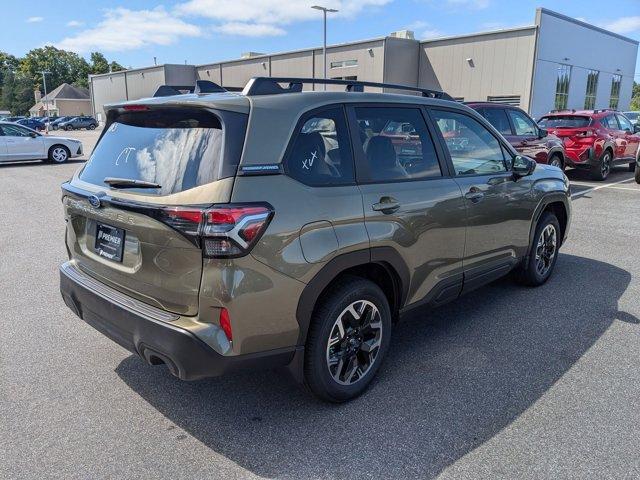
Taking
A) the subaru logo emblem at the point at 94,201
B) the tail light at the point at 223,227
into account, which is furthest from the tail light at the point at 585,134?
the subaru logo emblem at the point at 94,201

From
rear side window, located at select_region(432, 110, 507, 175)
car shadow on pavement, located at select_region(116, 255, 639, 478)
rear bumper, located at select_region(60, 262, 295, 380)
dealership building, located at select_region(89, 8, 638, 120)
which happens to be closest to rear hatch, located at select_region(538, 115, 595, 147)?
car shadow on pavement, located at select_region(116, 255, 639, 478)

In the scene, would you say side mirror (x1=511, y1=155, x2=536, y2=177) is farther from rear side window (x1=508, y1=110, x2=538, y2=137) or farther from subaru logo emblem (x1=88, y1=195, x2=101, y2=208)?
rear side window (x1=508, y1=110, x2=538, y2=137)

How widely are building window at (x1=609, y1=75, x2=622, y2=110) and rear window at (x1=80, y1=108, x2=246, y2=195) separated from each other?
39.8 m

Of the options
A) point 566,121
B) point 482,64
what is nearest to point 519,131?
point 566,121

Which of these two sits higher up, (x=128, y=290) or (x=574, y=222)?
(x=128, y=290)

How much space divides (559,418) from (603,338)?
135 cm

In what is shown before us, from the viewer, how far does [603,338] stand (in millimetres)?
4027

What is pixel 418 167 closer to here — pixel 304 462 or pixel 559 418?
pixel 559 418

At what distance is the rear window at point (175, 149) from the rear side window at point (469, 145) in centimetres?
184

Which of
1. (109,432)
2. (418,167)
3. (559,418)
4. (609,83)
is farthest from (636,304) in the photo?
(609,83)

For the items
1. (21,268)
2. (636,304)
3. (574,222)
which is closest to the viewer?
(636,304)

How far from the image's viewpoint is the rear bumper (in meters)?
2.54

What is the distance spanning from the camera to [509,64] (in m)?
28.9

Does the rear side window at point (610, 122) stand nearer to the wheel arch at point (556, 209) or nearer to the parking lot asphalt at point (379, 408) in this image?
the wheel arch at point (556, 209)
